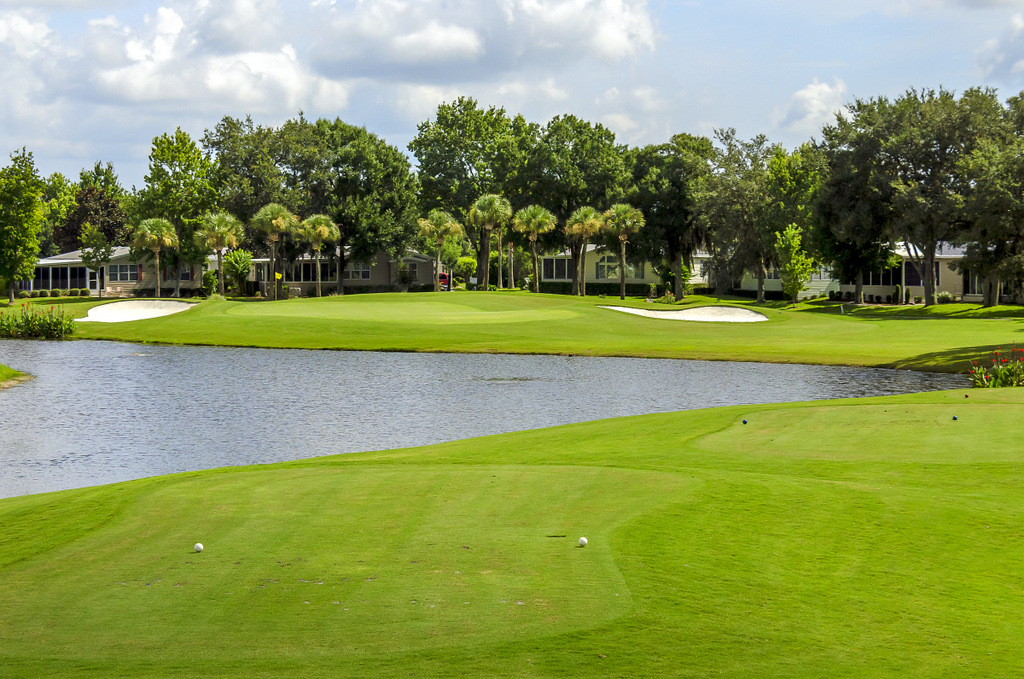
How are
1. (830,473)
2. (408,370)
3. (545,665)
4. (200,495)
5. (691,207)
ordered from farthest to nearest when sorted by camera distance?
(691,207), (408,370), (830,473), (200,495), (545,665)

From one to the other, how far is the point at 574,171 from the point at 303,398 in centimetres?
7689

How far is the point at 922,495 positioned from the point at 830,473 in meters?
2.06

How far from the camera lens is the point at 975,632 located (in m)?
7.32

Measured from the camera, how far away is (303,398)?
29.5m

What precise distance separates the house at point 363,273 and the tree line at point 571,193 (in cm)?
222

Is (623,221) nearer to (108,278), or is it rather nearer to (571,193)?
(571,193)

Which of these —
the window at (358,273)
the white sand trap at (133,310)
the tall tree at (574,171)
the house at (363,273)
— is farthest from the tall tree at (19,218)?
the tall tree at (574,171)

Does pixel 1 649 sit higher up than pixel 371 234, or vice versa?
pixel 371 234

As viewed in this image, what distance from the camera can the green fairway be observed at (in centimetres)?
4375

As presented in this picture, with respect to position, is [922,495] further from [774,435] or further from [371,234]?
[371,234]

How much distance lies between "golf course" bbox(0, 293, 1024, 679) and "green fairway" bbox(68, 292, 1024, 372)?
26751 millimetres

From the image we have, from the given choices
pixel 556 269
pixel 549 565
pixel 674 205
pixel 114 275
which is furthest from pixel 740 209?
pixel 549 565

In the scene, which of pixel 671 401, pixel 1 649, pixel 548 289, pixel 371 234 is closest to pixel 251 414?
pixel 671 401

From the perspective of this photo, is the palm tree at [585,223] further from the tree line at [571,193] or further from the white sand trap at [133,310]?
the white sand trap at [133,310]
